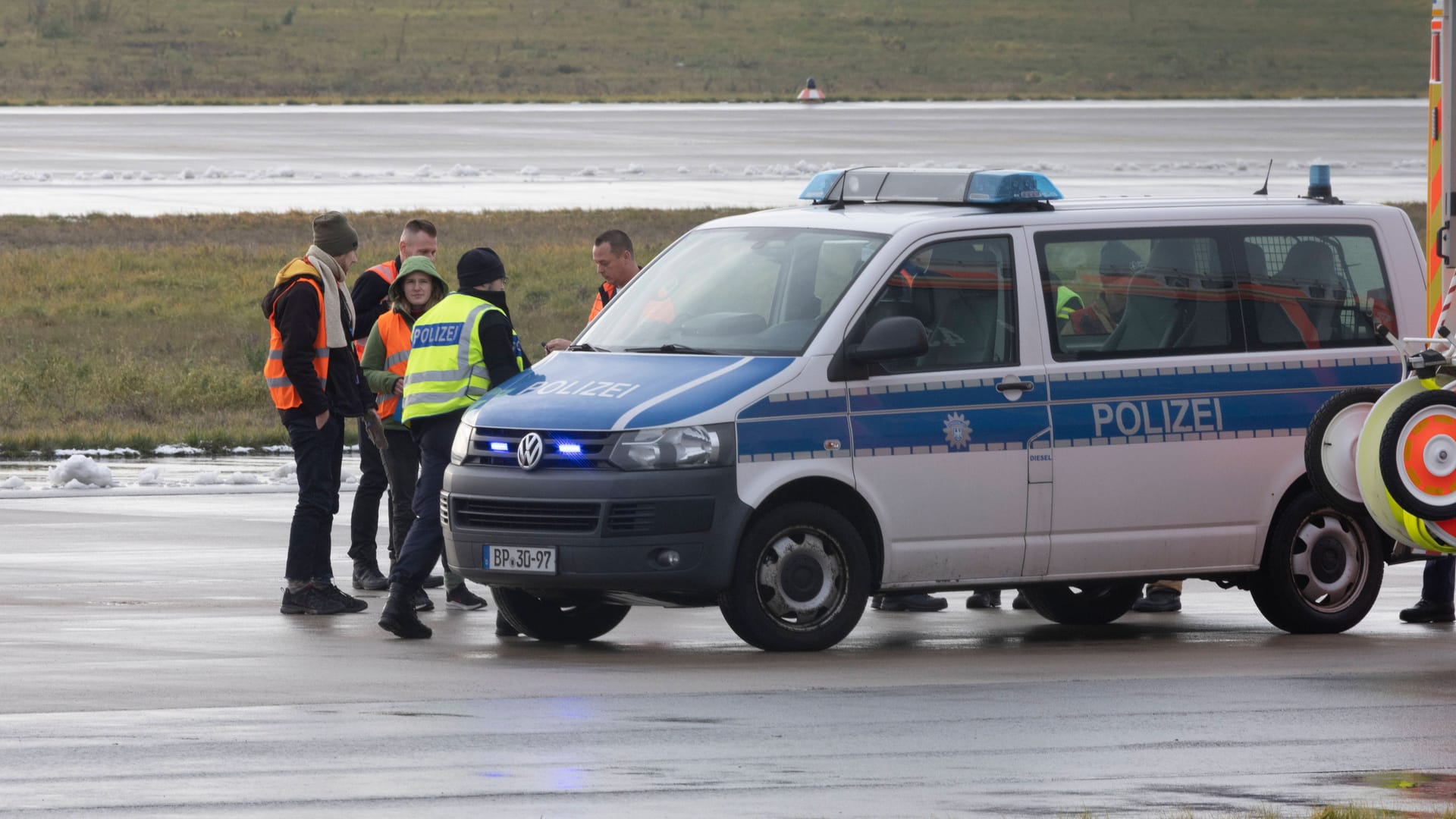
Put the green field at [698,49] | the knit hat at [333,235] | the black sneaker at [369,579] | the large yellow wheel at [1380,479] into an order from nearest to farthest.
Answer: the large yellow wheel at [1380,479] → the knit hat at [333,235] → the black sneaker at [369,579] → the green field at [698,49]

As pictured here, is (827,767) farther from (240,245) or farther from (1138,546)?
(240,245)

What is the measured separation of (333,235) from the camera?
1192cm

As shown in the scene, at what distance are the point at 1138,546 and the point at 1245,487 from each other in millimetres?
604

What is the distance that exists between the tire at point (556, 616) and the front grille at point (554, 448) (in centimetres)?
73

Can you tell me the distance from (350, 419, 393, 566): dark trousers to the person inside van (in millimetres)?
3999

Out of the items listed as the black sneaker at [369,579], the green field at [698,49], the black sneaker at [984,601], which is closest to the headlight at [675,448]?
the black sneaker at [984,601]

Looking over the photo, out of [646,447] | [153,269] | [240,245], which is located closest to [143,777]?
[646,447]

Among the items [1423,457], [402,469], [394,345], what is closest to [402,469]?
[402,469]

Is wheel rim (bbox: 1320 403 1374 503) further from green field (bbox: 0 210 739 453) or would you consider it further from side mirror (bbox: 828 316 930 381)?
green field (bbox: 0 210 739 453)

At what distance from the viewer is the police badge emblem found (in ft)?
34.4

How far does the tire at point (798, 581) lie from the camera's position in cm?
1015

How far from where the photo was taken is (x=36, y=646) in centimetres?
1045

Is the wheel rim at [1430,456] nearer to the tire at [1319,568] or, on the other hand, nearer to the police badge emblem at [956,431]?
the tire at [1319,568]

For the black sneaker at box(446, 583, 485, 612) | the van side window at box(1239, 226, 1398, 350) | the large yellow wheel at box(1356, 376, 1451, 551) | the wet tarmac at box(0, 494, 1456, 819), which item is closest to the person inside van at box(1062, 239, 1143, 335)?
the van side window at box(1239, 226, 1398, 350)
